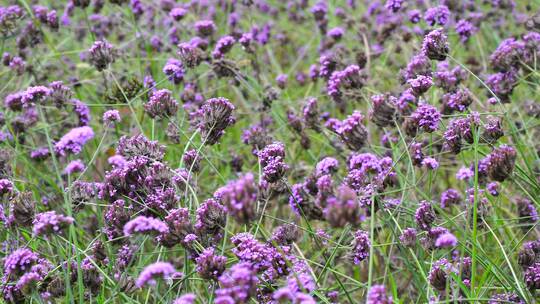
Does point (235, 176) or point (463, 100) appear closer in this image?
point (463, 100)

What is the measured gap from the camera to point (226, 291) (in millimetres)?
1564

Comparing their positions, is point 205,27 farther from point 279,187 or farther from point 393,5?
point 279,187

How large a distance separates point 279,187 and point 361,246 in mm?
383

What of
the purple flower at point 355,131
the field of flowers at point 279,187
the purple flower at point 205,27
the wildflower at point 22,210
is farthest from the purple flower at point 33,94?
the purple flower at point 205,27

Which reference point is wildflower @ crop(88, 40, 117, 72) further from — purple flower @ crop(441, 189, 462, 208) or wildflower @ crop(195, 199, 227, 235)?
purple flower @ crop(441, 189, 462, 208)

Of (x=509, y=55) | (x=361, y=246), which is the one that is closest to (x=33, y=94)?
(x=361, y=246)

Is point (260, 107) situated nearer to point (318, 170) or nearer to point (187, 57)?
point (187, 57)

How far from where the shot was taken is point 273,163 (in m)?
2.18

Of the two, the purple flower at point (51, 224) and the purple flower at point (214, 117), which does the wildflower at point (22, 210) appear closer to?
the purple flower at point (51, 224)

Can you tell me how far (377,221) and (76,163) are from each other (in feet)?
4.23

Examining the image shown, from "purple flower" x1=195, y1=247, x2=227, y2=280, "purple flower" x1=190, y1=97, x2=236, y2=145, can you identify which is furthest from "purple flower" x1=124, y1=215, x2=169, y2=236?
"purple flower" x1=190, y1=97, x2=236, y2=145

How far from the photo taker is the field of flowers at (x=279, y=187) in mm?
1960

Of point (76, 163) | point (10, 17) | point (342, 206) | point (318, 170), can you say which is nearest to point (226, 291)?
point (342, 206)

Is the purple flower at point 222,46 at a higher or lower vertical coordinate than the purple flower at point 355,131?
lower
